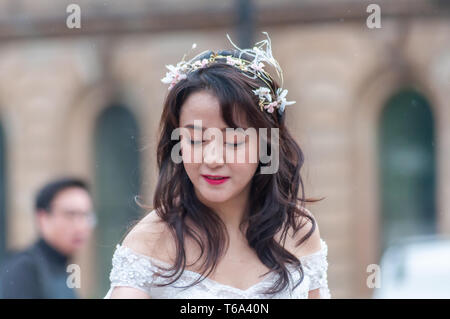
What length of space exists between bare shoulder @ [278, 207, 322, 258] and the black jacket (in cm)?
181

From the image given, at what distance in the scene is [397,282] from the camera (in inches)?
273

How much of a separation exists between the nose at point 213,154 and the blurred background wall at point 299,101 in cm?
890

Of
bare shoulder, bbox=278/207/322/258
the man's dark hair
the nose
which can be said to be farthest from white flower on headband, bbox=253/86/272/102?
the man's dark hair

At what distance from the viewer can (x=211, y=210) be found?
2506 mm

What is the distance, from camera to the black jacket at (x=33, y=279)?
4023 mm

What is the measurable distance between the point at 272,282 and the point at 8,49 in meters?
11.2

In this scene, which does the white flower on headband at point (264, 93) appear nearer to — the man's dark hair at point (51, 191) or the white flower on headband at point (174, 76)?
the white flower on headband at point (174, 76)

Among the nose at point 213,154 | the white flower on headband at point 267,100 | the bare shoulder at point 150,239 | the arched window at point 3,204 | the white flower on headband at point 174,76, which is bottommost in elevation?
Result: the bare shoulder at point 150,239

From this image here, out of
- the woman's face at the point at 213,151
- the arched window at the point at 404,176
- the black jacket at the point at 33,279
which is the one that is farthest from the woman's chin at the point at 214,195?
the arched window at the point at 404,176

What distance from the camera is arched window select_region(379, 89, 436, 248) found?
474 inches

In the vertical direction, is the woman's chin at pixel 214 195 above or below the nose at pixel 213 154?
below

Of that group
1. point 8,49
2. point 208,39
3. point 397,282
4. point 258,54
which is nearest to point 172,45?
point 208,39

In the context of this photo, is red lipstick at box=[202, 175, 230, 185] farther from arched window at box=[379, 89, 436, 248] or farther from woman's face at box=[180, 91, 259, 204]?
arched window at box=[379, 89, 436, 248]
